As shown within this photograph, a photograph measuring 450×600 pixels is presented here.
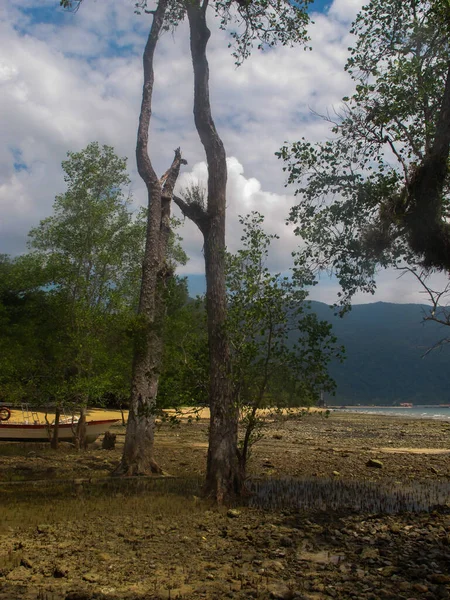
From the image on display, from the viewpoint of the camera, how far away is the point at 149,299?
15.6m

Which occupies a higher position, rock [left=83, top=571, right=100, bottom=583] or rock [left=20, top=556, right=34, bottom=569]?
rock [left=20, top=556, right=34, bottom=569]

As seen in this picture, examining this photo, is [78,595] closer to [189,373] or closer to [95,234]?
[189,373]

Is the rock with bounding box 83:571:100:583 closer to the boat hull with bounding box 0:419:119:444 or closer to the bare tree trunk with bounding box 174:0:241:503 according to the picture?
the bare tree trunk with bounding box 174:0:241:503

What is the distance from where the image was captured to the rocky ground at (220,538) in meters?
6.21

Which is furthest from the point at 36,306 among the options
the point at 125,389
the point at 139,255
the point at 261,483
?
the point at 261,483

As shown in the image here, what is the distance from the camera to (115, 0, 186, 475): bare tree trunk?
48.8 feet

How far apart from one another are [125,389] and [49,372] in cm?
281

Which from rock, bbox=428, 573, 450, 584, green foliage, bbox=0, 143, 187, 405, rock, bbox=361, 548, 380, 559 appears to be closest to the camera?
rock, bbox=428, 573, 450, 584

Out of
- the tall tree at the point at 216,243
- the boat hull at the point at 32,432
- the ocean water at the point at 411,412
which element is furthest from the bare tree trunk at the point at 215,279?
the ocean water at the point at 411,412

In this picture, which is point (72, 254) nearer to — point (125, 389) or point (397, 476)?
point (125, 389)

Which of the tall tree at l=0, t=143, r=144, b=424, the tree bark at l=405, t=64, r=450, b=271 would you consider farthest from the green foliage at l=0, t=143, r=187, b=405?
the tree bark at l=405, t=64, r=450, b=271

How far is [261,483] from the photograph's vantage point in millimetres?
13984

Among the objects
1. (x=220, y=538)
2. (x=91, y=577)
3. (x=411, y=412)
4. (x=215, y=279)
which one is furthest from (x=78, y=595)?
(x=411, y=412)

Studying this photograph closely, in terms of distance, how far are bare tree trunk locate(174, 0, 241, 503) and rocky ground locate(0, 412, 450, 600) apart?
0.85m
